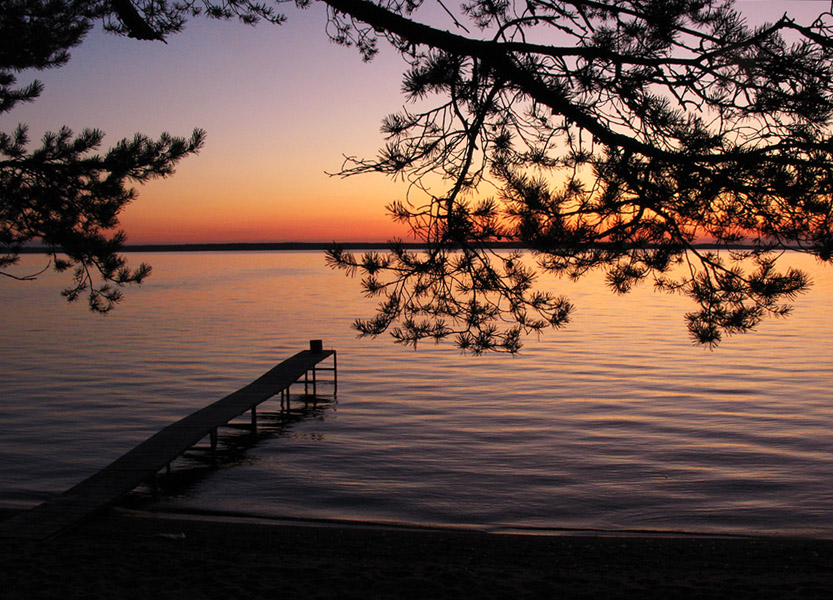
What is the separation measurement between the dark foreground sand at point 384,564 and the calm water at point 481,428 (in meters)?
1.16

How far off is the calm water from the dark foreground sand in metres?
1.16

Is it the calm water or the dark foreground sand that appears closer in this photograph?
the dark foreground sand

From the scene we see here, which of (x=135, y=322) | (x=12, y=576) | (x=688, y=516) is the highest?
(x=135, y=322)

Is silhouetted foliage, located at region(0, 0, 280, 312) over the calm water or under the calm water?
over

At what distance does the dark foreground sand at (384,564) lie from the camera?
225 inches

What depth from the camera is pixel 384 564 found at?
6.63 meters

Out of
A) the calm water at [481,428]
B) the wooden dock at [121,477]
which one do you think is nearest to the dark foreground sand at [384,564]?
the wooden dock at [121,477]

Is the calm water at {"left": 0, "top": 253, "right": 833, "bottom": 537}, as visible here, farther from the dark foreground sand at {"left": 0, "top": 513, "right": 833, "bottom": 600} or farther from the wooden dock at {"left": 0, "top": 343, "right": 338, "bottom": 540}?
the dark foreground sand at {"left": 0, "top": 513, "right": 833, "bottom": 600}

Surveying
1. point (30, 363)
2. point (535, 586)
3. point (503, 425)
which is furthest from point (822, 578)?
point (30, 363)

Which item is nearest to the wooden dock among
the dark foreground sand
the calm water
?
the dark foreground sand

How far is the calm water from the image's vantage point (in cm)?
962

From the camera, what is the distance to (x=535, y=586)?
593cm

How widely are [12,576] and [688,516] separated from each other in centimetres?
751

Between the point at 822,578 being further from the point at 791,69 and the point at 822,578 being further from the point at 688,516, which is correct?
the point at 791,69
